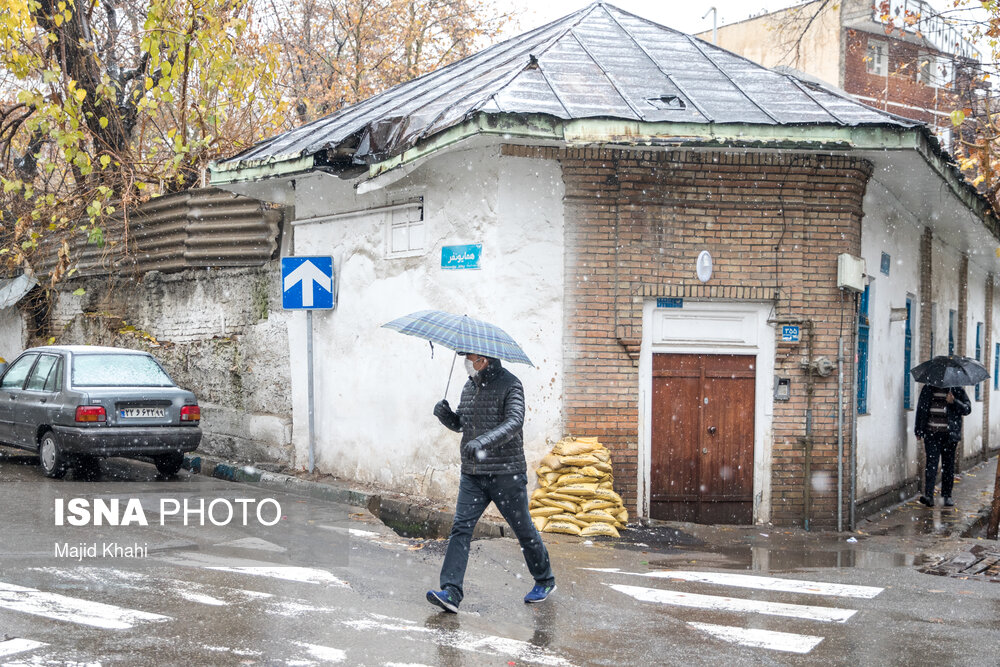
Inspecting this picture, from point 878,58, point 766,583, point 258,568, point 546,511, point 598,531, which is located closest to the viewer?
point 258,568

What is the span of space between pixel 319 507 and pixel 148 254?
24.0ft

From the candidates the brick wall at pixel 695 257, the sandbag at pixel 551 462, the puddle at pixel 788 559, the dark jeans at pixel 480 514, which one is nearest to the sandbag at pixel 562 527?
the sandbag at pixel 551 462

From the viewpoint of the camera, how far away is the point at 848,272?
1040 centimetres

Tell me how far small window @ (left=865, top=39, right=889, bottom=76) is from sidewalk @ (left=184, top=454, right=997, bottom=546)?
26.7 m

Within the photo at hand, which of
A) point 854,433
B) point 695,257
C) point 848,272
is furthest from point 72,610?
point 854,433

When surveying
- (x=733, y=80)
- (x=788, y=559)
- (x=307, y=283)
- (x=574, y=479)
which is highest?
(x=733, y=80)

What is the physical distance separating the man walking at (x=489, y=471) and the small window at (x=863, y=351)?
6.54m

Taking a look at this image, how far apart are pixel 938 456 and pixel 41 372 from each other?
1166 cm

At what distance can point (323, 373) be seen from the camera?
482 inches

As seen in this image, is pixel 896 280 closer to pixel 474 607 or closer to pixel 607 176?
pixel 607 176

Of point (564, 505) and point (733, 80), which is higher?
point (733, 80)

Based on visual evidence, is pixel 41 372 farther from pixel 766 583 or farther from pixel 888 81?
pixel 888 81

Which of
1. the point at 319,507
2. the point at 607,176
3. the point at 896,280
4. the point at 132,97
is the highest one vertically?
the point at 132,97

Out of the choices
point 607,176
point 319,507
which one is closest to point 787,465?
point 607,176
